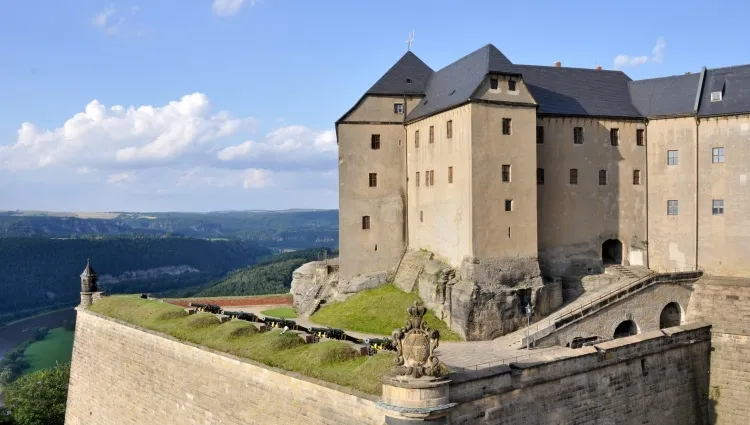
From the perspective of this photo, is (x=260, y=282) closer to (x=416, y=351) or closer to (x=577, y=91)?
(x=577, y=91)

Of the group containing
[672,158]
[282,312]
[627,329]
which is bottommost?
[282,312]

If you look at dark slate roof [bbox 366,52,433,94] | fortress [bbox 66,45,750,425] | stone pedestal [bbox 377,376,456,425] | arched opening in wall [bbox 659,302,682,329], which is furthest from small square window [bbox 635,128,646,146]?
stone pedestal [bbox 377,376,456,425]

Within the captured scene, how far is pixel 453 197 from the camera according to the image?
3866cm

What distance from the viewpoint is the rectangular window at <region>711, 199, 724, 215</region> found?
131 feet

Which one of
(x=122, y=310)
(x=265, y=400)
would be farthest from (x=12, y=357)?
(x=265, y=400)

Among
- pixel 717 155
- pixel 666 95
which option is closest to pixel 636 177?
pixel 717 155

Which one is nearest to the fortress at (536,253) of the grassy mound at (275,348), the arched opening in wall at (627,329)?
the arched opening in wall at (627,329)

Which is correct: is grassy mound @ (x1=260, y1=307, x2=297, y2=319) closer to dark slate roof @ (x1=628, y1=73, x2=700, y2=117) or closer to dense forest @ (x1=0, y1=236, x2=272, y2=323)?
dark slate roof @ (x1=628, y1=73, x2=700, y2=117)

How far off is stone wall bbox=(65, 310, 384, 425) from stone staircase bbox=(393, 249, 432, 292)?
15.3m

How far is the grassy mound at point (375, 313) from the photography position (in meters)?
37.4

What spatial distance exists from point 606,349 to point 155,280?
162 meters

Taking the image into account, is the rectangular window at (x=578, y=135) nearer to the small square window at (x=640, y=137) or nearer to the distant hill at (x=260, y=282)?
the small square window at (x=640, y=137)

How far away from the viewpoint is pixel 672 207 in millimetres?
42125

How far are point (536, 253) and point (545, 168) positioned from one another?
6199 millimetres
